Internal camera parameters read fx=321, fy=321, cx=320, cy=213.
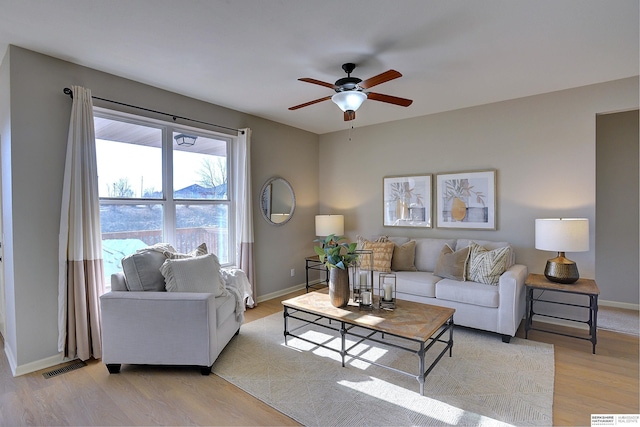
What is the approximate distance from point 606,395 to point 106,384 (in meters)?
3.65

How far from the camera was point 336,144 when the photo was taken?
545cm

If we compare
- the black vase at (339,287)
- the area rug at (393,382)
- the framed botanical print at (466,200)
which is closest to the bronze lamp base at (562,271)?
Answer: the area rug at (393,382)

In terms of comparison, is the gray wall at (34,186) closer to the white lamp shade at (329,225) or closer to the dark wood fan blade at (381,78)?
the dark wood fan blade at (381,78)

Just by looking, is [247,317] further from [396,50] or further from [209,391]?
[396,50]

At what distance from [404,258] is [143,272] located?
2.96m

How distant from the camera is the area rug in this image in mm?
2068

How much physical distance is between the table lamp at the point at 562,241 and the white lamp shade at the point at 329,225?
99.9 inches

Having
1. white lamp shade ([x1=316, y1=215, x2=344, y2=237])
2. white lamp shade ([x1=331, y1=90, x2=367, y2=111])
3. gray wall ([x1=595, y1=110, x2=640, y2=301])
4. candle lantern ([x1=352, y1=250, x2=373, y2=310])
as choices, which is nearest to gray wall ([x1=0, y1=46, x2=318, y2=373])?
white lamp shade ([x1=331, y1=90, x2=367, y2=111])

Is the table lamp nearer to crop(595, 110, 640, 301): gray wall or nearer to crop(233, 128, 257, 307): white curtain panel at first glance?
crop(595, 110, 640, 301): gray wall

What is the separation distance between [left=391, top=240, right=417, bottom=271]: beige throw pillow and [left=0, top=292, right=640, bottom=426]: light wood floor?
1.72 m

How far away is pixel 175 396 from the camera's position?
2.30m

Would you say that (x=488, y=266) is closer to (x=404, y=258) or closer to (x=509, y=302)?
(x=509, y=302)

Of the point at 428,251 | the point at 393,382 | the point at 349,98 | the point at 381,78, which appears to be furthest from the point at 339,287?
the point at 428,251

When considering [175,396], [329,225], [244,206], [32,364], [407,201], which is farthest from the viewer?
[329,225]
